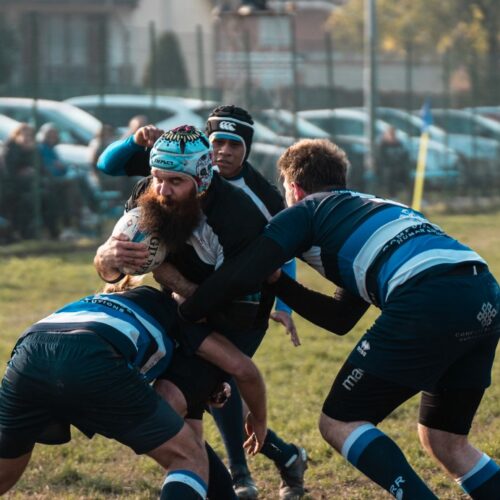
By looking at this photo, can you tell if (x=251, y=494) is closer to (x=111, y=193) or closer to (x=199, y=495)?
(x=199, y=495)

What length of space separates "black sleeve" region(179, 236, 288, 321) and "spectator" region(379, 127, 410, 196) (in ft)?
56.8

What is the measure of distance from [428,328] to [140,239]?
126cm

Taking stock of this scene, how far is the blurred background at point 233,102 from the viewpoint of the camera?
16.8 metres

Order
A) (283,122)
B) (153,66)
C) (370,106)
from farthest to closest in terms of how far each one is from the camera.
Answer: (370,106) < (283,122) < (153,66)

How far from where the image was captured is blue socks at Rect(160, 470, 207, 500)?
4.62 metres

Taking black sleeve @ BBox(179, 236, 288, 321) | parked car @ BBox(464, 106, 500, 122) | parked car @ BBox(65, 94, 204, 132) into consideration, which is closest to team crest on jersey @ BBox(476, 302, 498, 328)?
black sleeve @ BBox(179, 236, 288, 321)

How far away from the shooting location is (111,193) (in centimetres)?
1716

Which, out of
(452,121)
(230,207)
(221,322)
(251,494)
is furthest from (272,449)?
(452,121)

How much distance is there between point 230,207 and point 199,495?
1.26m

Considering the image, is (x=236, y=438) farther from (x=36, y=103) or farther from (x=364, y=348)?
(x=36, y=103)

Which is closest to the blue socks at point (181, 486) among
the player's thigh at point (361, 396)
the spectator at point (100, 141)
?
the player's thigh at point (361, 396)

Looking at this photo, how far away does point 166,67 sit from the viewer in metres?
18.8

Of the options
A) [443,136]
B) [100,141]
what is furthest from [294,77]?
[100,141]

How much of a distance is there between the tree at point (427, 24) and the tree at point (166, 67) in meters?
19.4
